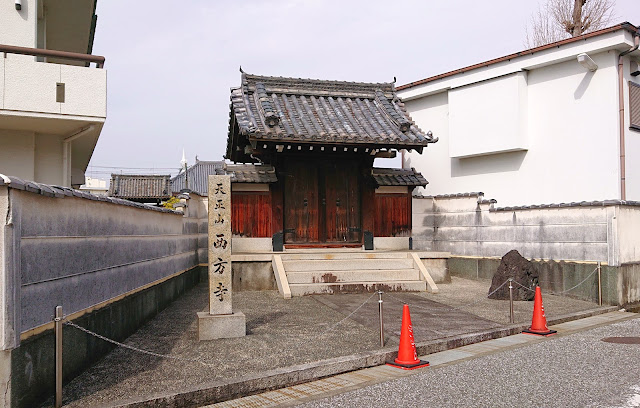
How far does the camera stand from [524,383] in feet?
20.1

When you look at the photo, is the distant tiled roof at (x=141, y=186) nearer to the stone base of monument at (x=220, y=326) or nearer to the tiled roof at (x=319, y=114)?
the tiled roof at (x=319, y=114)

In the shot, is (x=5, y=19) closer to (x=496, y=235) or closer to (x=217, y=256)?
(x=217, y=256)

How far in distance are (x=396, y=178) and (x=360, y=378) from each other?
10803mm

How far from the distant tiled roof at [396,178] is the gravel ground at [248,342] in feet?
14.6

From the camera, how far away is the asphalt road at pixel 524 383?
17.9ft

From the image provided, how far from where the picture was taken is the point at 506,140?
18000 millimetres

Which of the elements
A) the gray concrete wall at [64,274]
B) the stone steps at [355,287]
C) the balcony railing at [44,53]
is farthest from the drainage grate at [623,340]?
the balcony railing at [44,53]

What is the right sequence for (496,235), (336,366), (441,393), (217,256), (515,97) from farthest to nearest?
(515,97), (496,235), (217,256), (336,366), (441,393)

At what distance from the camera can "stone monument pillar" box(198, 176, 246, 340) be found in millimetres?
7992

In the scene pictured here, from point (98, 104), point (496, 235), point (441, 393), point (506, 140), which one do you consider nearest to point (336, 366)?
point (441, 393)

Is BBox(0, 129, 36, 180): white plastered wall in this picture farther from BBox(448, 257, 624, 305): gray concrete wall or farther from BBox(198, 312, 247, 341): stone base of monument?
BBox(448, 257, 624, 305): gray concrete wall

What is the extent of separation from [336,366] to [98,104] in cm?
858

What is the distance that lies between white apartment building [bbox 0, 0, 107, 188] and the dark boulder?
1065 cm

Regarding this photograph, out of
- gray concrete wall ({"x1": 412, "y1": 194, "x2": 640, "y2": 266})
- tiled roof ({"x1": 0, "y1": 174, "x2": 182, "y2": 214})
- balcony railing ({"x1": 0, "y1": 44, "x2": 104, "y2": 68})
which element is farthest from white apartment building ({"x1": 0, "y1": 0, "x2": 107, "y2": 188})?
gray concrete wall ({"x1": 412, "y1": 194, "x2": 640, "y2": 266})
